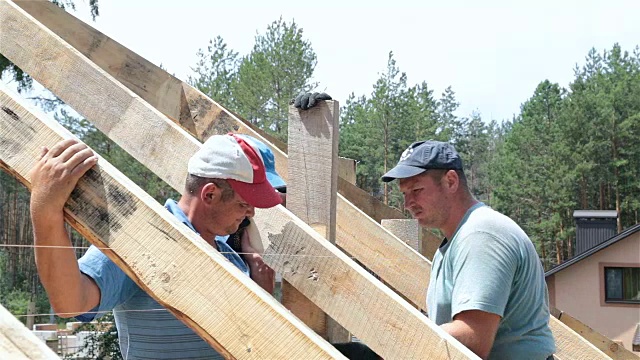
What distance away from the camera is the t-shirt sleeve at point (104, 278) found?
2.22 meters

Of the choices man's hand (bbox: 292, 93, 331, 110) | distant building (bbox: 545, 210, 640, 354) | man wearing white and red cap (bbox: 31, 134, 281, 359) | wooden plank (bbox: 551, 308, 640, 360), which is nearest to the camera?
man wearing white and red cap (bbox: 31, 134, 281, 359)

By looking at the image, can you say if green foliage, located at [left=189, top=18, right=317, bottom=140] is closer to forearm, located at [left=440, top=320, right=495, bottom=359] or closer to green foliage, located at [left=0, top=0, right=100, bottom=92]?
green foliage, located at [left=0, top=0, right=100, bottom=92]

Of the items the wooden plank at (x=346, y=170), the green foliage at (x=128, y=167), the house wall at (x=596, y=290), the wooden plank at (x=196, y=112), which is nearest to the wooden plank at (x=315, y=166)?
the wooden plank at (x=196, y=112)

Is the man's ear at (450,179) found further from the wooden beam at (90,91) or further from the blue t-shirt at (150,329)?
the blue t-shirt at (150,329)

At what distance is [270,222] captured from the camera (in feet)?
9.00

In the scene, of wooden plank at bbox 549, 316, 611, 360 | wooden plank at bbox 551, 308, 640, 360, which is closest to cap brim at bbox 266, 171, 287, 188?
wooden plank at bbox 549, 316, 611, 360

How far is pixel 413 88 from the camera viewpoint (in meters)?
40.1

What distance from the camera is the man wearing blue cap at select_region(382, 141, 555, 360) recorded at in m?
2.48

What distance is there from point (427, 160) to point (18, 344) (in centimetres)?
196

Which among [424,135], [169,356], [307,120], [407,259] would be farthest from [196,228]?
[424,135]

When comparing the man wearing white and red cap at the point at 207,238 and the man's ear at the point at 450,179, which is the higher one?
the man's ear at the point at 450,179

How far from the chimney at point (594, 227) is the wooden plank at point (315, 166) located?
25242 millimetres

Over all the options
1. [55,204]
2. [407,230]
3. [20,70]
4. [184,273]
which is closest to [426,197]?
[184,273]

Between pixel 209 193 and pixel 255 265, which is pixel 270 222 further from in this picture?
pixel 209 193
